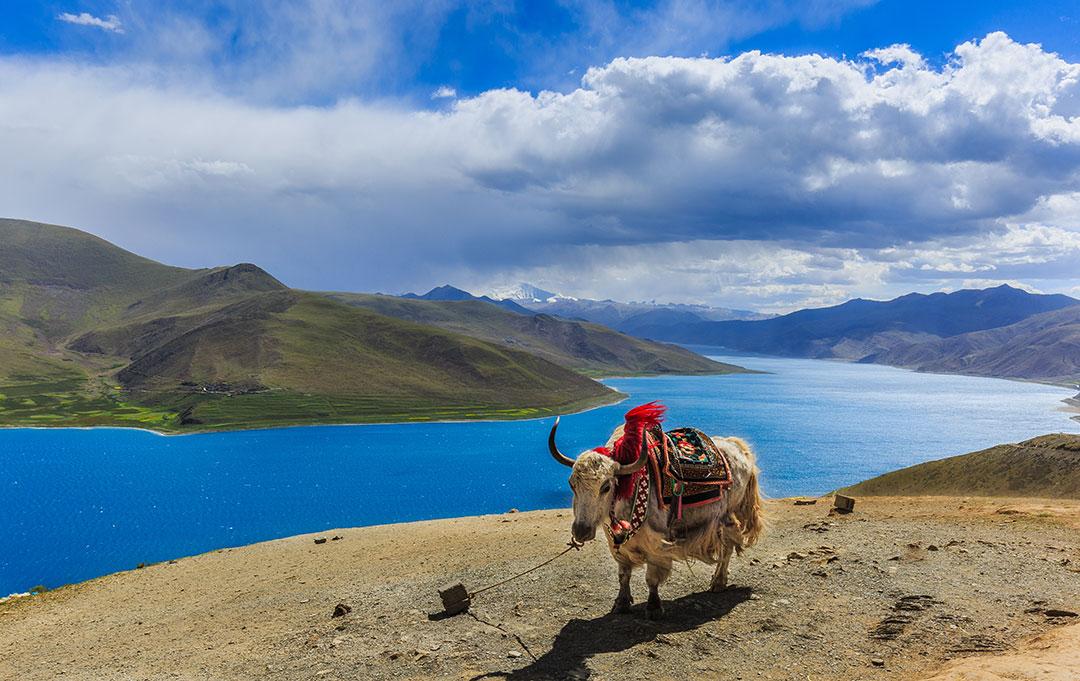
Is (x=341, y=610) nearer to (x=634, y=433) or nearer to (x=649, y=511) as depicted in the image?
(x=649, y=511)

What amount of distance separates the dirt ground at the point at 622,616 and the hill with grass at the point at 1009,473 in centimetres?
617

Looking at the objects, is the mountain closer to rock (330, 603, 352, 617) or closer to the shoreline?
the shoreline

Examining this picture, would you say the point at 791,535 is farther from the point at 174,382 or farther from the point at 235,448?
the point at 174,382

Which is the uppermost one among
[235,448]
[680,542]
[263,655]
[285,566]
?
[680,542]

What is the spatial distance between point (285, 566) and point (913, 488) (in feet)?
81.8

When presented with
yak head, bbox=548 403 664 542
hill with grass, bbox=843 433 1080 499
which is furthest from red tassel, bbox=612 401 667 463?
hill with grass, bbox=843 433 1080 499

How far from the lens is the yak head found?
24.8ft

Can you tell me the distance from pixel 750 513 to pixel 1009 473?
63.7 feet

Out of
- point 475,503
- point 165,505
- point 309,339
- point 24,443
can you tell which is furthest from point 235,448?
point 309,339

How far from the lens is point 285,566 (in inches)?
658

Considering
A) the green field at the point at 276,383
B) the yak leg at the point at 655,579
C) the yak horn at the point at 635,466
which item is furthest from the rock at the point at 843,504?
the green field at the point at 276,383

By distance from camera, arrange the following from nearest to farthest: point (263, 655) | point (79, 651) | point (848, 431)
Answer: point (263, 655), point (79, 651), point (848, 431)

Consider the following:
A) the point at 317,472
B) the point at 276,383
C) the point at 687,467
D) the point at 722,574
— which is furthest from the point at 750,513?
the point at 276,383

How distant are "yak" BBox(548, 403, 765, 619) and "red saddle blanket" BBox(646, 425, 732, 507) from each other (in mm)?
54
